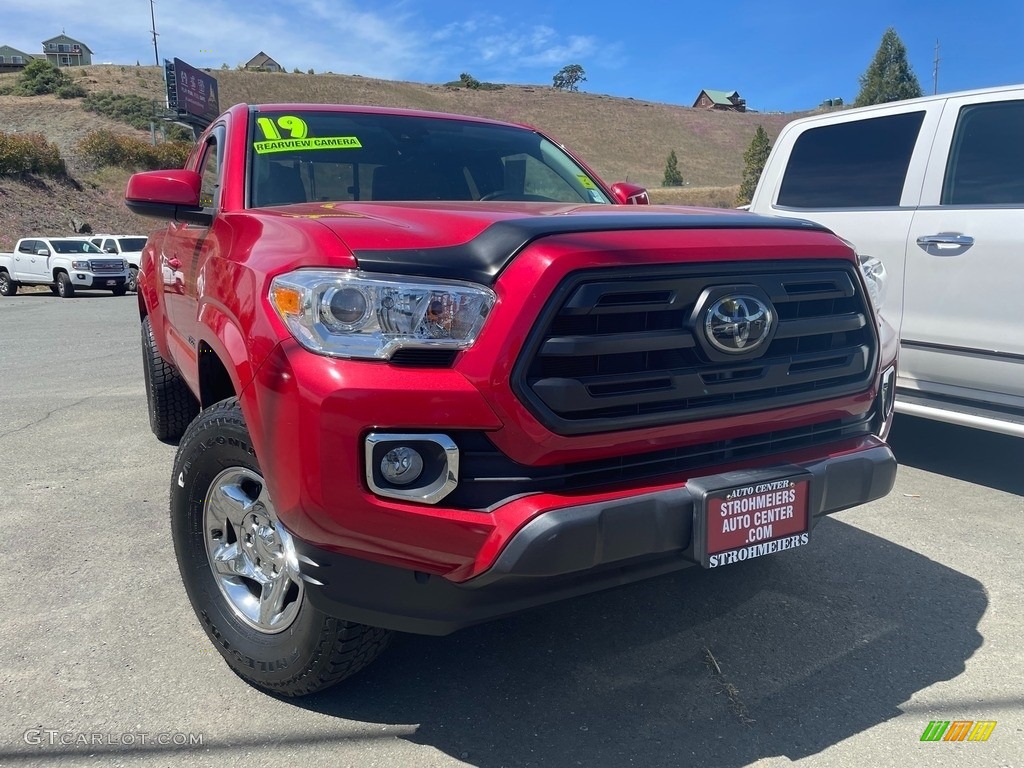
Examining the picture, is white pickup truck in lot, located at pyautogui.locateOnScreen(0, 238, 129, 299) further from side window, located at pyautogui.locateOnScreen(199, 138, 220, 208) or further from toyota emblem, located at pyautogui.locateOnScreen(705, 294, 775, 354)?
toyota emblem, located at pyautogui.locateOnScreen(705, 294, 775, 354)

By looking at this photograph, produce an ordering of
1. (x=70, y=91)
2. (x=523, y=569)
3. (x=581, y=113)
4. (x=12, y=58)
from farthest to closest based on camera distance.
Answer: (x=12, y=58) < (x=581, y=113) < (x=70, y=91) < (x=523, y=569)

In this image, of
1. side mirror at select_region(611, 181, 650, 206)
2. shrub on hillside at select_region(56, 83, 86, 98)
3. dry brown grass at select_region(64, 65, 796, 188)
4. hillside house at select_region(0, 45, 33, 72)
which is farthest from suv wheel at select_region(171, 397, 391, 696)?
hillside house at select_region(0, 45, 33, 72)

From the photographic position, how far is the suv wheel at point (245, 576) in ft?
7.59

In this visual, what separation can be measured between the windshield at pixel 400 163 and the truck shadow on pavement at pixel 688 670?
5.62 feet

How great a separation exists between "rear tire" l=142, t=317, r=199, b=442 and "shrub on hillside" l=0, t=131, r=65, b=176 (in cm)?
3709

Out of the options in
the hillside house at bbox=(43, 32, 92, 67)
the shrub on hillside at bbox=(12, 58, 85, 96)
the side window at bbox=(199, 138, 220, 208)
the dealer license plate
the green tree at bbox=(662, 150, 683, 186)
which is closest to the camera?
the dealer license plate

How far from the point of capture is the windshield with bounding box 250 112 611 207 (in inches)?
127

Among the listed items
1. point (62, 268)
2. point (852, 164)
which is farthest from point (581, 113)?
point (852, 164)

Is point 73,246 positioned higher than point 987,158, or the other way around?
point 987,158

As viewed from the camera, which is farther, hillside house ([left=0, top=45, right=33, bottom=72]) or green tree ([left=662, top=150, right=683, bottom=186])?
hillside house ([left=0, top=45, right=33, bottom=72])

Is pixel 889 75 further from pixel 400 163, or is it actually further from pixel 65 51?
pixel 65 51

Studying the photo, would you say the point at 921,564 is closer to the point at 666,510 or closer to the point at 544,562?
the point at 666,510

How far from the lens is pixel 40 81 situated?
58906 millimetres

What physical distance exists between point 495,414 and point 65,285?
74.2 feet
